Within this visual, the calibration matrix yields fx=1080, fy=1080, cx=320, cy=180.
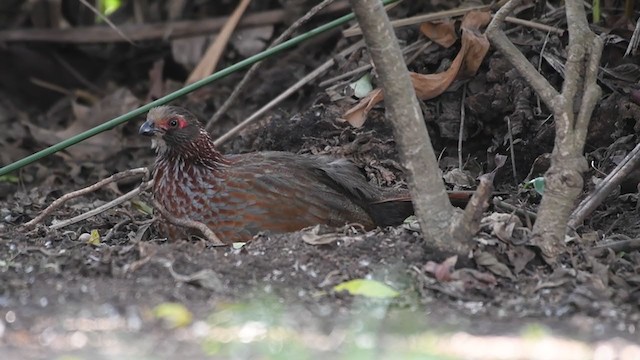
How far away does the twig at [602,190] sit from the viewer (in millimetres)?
4543

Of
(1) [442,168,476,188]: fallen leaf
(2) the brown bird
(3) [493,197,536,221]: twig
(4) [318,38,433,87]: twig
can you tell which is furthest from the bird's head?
(3) [493,197,536,221]: twig

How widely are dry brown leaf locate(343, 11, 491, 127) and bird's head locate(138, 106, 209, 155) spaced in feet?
2.94

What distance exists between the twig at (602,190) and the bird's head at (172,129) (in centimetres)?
209

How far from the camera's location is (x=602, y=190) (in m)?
4.60

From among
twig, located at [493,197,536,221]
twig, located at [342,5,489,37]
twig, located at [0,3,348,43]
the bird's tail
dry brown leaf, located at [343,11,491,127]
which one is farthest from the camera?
twig, located at [0,3,348,43]

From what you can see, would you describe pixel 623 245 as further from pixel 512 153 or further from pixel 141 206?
pixel 141 206

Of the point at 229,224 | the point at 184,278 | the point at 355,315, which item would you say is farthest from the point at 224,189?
the point at 355,315

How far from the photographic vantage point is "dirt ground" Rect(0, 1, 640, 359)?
A: 128 inches

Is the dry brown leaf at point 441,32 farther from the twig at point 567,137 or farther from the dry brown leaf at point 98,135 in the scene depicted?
the dry brown leaf at point 98,135

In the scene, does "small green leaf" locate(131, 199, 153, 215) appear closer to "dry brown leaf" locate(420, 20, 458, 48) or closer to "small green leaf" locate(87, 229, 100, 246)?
"small green leaf" locate(87, 229, 100, 246)

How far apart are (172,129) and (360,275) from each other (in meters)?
2.01

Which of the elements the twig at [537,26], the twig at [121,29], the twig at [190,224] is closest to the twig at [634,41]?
the twig at [537,26]

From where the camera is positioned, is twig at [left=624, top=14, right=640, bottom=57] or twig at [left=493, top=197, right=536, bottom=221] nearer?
twig at [left=493, top=197, right=536, bottom=221]

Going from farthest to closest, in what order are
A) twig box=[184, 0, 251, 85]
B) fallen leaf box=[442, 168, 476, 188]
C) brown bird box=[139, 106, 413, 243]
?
twig box=[184, 0, 251, 85] < fallen leaf box=[442, 168, 476, 188] < brown bird box=[139, 106, 413, 243]
